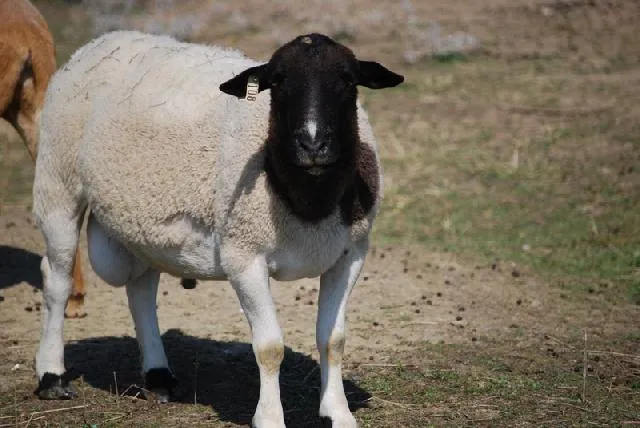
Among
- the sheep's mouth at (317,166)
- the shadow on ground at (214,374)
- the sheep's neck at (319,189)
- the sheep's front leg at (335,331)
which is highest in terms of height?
the sheep's mouth at (317,166)

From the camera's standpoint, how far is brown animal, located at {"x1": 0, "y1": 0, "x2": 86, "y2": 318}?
844cm

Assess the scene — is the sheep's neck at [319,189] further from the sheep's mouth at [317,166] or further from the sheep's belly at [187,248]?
the sheep's belly at [187,248]

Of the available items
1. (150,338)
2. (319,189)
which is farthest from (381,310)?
(319,189)

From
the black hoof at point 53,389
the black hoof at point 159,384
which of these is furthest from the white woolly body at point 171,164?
the black hoof at point 53,389

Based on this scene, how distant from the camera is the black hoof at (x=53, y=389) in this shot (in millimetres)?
6668

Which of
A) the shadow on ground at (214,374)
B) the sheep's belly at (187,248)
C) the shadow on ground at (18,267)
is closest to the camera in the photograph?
the sheep's belly at (187,248)

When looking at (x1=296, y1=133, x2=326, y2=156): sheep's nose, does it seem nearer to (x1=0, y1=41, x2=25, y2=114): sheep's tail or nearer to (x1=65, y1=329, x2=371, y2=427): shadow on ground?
(x1=65, y1=329, x2=371, y2=427): shadow on ground

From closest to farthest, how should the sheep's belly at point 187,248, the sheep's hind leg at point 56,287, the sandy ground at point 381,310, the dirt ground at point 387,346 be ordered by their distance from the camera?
the sheep's belly at point 187,248 → the dirt ground at point 387,346 → the sheep's hind leg at point 56,287 → the sandy ground at point 381,310

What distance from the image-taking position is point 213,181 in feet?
19.3

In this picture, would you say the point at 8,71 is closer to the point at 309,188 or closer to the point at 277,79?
the point at 277,79

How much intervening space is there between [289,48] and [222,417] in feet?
6.86

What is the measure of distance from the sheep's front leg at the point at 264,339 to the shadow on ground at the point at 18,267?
4.15 metres

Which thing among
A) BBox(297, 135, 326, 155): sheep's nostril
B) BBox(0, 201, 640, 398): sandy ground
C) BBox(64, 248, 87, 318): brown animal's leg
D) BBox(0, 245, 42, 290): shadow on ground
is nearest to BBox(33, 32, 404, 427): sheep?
BBox(297, 135, 326, 155): sheep's nostril

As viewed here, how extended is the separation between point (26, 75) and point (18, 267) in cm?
192
